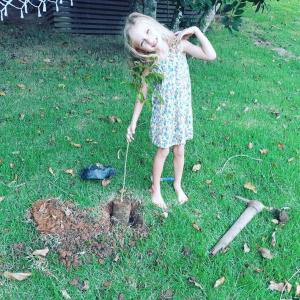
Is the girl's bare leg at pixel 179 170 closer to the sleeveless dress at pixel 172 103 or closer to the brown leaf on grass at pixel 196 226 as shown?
the sleeveless dress at pixel 172 103

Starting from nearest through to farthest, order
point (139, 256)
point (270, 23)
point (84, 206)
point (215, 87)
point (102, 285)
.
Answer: point (102, 285), point (139, 256), point (84, 206), point (215, 87), point (270, 23)

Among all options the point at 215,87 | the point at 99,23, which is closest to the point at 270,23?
the point at 99,23

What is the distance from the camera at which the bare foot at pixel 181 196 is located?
3513 mm

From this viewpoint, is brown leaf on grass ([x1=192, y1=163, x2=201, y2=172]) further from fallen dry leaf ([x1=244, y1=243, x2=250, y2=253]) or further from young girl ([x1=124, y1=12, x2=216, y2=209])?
fallen dry leaf ([x1=244, y1=243, x2=250, y2=253])

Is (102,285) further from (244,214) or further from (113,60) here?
(113,60)

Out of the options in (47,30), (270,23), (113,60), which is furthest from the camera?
(270,23)

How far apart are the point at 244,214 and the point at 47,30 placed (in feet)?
19.6

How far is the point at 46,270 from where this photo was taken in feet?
9.16

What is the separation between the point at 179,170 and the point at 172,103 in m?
0.66

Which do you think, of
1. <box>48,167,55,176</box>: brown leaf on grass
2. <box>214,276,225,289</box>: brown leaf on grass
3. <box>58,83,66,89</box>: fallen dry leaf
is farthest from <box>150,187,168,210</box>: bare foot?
<box>58,83,66,89</box>: fallen dry leaf

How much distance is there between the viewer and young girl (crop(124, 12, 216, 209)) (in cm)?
286

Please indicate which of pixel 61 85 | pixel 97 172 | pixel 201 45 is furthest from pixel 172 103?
pixel 61 85

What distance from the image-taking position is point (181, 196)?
3.54 m

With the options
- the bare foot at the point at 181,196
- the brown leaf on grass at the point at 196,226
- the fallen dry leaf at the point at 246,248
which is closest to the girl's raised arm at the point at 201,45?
the bare foot at the point at 181,196
